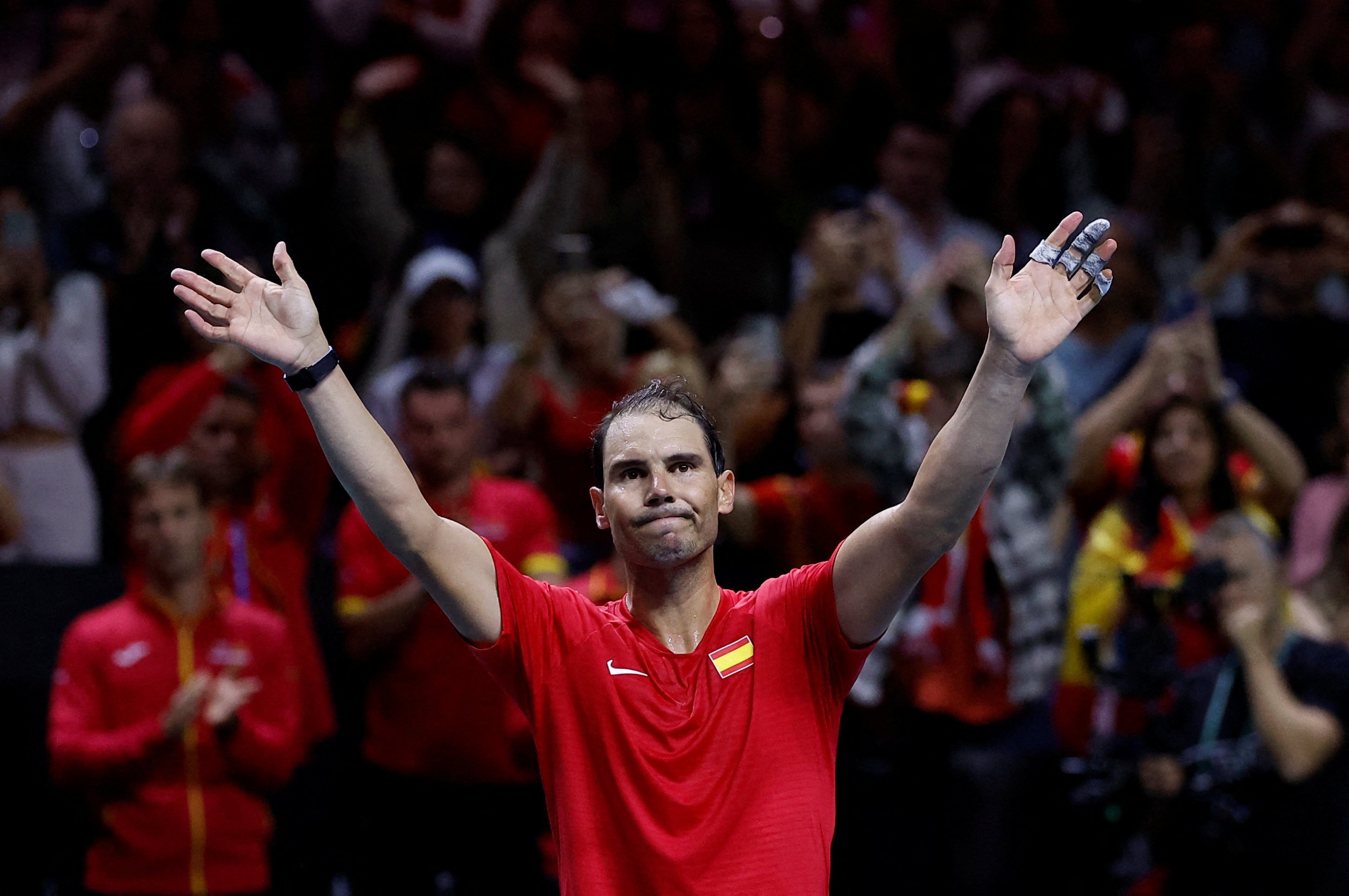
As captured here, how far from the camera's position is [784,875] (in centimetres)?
269

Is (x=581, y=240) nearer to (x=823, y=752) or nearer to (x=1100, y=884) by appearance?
(x=1100, y=884)

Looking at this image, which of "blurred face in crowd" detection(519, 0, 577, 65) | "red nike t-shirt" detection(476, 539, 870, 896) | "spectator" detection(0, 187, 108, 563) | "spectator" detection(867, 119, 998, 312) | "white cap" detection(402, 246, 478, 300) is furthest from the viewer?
"blurred face in crowd" detection(519, 0, 577, 65)

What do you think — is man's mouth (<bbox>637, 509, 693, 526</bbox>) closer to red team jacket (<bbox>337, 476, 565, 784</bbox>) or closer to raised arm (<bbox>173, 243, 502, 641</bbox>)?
raised arm (<bbox>173, 243, 502, 641</bbox>)

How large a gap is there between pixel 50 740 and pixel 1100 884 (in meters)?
3.31

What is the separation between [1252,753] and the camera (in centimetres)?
498

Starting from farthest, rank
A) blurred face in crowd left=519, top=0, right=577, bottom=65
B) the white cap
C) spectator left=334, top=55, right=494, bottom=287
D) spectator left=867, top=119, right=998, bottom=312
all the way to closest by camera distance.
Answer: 1. blurred face in crowd left=519, top=0, right=577, bottom=65
2. spectator left=867, top=119, right=998, bottom=312
3. spectator left=334, top=55, right=494, bottom=287
4. the white cap

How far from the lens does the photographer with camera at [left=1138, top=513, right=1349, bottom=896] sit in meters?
4.84

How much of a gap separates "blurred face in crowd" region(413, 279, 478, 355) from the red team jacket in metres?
1.11

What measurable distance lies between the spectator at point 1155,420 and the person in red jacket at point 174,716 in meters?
2.90

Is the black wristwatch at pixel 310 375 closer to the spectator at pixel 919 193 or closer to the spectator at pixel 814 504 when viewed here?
the spectator at pixel 814 504

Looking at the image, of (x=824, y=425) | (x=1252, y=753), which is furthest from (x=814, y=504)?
(x=1252, y=753)

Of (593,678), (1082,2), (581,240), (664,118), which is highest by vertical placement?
(1082,2)

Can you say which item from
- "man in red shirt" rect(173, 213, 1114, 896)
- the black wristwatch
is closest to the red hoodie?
"man in red shirt" rect(173, 213, 1114, 896)

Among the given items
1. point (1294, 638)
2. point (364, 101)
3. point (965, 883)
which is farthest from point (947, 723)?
point (364, 101)
